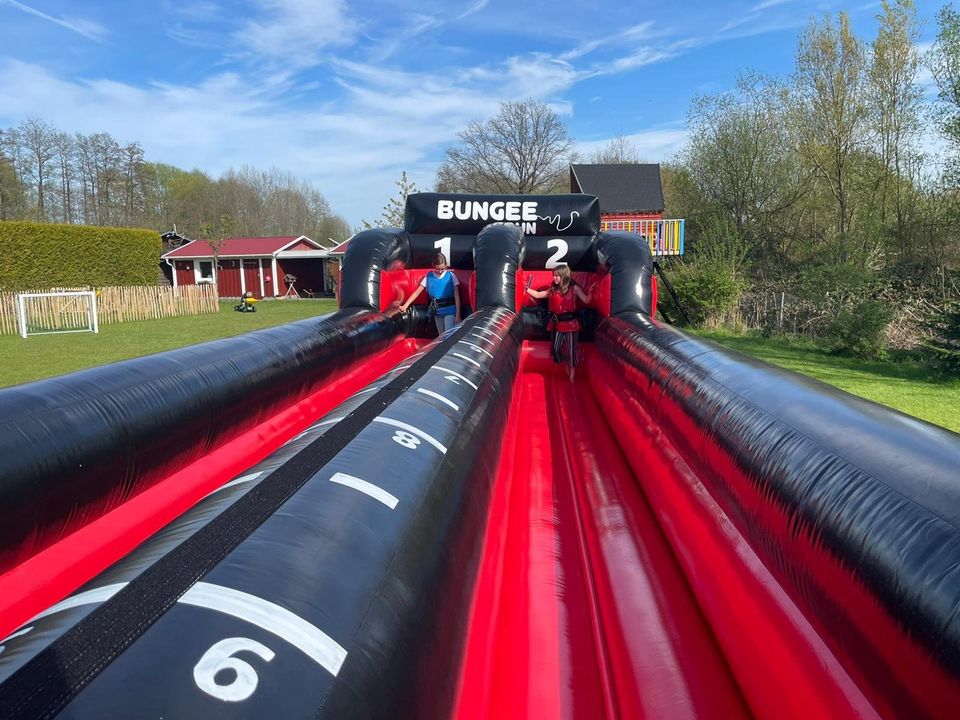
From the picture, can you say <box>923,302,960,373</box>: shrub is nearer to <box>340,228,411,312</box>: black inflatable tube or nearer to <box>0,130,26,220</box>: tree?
<box>340,228,411,312</box>: black inflatable tube

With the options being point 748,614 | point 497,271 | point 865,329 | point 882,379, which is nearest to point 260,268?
point 865,329

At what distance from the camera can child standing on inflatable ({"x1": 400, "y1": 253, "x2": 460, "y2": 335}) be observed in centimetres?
637

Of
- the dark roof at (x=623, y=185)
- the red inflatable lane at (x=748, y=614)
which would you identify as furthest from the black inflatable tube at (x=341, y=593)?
the dark roof at (x=623, y=185)

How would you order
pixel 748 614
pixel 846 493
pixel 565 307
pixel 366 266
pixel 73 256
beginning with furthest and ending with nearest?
1. pixel 73 256
2. pixel 366 266
3. pixel 565 307
4. pixel 748 614
5. pixel 846 493

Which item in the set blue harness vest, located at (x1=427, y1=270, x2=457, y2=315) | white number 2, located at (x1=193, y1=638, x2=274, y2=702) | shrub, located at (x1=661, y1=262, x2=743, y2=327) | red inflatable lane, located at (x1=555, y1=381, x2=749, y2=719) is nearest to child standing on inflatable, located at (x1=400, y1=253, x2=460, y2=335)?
blue harness vest, located at (x1=427, y1=270, x2=457, y2=315)

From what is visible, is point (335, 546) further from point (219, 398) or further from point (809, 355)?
point (809, 355)

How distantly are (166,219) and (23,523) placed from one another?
51.2 m

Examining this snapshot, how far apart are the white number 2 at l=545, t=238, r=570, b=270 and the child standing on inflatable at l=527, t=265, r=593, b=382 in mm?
980

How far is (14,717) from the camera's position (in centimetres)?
74

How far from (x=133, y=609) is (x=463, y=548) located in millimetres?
904

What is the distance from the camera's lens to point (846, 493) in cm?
137

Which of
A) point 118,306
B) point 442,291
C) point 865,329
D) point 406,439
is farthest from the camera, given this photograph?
point 118,306

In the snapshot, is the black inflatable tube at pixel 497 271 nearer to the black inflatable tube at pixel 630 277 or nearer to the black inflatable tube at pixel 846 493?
the black inflatable tube at pixel 630 277

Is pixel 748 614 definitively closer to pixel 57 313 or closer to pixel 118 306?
pixel 57 313
